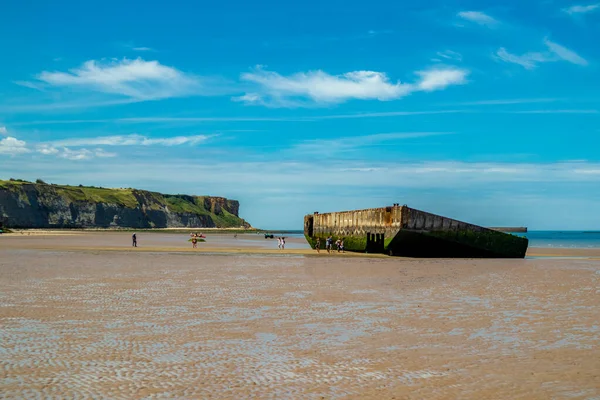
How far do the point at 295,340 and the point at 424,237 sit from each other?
2815cm

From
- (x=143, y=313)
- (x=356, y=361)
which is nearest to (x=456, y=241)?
(x=143, y=313)

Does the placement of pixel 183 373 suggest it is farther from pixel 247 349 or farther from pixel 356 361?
pixel 356 361

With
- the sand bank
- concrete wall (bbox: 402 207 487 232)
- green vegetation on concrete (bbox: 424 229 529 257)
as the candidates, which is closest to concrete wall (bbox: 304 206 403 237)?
concrete wall (bbox: 402 207 487 232)

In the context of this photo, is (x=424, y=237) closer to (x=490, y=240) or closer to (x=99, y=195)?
(x=490, y=240)

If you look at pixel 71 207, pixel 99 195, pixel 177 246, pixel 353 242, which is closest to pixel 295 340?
pixel 353 242

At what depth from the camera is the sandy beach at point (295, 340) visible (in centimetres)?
748

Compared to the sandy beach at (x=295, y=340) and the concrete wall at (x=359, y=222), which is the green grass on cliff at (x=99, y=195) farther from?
the sandy beach at (x=295, y=340)

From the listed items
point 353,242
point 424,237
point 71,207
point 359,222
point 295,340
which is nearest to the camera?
point 295,340

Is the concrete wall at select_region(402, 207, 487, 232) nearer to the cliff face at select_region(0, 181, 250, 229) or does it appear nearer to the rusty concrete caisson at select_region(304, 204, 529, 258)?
the rusty concrete caisson at select_region(304, 204, 529, 258)

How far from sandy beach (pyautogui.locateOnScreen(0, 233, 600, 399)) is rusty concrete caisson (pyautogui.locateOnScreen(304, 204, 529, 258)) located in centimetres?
1724

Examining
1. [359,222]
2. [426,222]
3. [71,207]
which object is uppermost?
[71,207]

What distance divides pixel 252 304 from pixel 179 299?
6.87ft

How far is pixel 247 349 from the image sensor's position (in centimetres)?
962

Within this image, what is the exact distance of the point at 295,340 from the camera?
34.0ft
